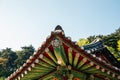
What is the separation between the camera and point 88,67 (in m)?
5.10

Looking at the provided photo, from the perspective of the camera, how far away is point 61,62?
5055mm

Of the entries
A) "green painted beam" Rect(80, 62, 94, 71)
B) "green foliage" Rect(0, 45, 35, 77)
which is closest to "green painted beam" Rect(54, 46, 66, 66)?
"green painted beam" Rect(80, 62, 94, 71)

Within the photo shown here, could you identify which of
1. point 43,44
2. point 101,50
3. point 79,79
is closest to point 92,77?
point 79,79

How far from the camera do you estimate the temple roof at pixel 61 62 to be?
4.53m

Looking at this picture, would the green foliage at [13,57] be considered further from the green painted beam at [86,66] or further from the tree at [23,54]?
the green painted beam at [86,66]

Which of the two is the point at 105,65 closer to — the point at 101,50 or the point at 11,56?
the point at 101,50

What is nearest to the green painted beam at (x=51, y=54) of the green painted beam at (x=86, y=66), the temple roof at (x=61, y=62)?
the temple roof at (x=61, y=62)

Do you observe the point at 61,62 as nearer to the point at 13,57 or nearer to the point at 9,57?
the point at 9,57

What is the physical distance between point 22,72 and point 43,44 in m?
1.09

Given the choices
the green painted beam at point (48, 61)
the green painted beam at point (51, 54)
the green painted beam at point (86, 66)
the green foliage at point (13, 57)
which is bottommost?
the green painted beam at point (86, 66)

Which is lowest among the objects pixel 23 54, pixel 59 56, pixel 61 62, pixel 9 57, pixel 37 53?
pixel 61 62

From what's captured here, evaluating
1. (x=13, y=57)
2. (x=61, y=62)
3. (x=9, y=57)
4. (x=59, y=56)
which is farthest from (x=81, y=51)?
(x=13, y=57)

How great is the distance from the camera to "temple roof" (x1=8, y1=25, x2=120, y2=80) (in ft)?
14.9

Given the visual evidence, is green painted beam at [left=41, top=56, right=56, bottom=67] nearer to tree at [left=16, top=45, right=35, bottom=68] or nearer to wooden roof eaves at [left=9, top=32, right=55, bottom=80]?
wooden roof eaves at [left=9, top=32, right=55, bottom=80]
